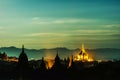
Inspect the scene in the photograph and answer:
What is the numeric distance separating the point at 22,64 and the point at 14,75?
1172cm

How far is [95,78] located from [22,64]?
92.1 feet

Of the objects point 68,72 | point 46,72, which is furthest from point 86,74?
point 46,72

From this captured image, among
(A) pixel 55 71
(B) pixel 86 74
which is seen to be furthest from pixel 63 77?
(B) pixel 86 74

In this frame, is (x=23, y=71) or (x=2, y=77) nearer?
(x=23, y=71)

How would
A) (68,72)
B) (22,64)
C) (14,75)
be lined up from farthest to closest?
(68,72) < (14,75) < (22,64)

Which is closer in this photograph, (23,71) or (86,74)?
(23,71)

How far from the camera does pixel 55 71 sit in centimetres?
13625

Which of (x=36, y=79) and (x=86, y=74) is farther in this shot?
(x=86, y=74)

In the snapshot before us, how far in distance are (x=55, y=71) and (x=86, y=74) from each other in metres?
15.8

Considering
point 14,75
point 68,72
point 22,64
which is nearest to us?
point 22,64

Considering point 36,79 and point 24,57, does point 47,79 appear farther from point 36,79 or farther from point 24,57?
point 24,57

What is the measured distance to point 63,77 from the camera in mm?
134875

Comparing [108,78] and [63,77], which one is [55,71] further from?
[108,78]

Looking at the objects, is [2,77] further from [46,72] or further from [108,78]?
[108,78]
